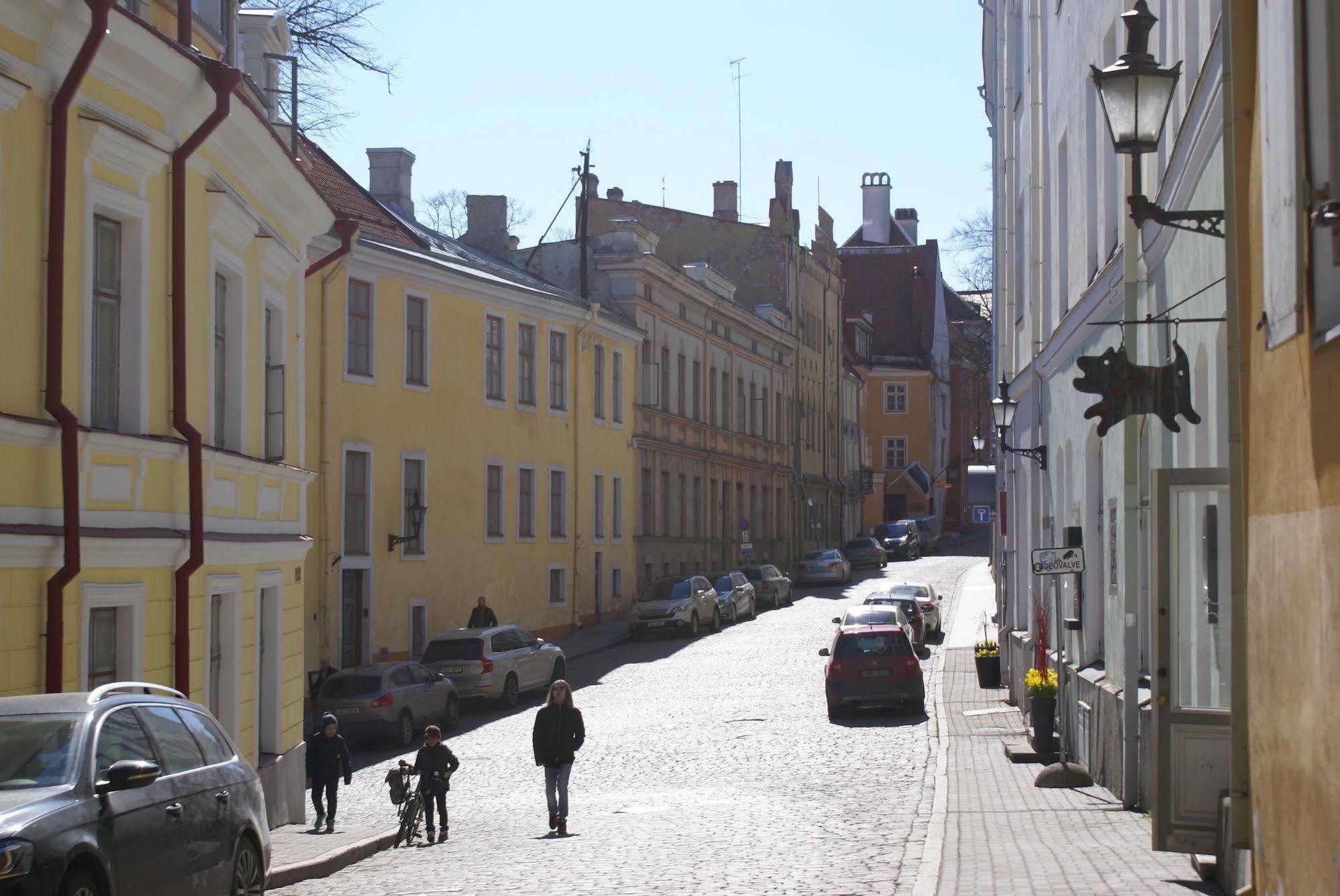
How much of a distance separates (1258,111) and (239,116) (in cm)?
1035

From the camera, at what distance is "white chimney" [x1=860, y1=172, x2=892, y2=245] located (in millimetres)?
95375

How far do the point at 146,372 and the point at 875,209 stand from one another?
84.7 m

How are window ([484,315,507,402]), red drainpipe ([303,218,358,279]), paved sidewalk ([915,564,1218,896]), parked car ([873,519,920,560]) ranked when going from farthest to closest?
parked car ([873,519,920,560]), window ([484,315,507,402]), red drainpipe ([303,218,358,279]), paved sidewalk ([915,564,1218,896])

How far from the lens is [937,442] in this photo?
288ft

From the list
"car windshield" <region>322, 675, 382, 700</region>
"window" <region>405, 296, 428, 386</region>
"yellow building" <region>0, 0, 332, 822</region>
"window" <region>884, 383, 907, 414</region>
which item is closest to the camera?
"yellow building" <region>0, 0, 332, 822</region>

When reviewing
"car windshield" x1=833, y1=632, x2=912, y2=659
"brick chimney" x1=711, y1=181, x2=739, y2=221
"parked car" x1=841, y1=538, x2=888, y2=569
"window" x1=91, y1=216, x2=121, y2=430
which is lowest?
"car windshield" x1=833, y1=632, x2=912, y2=659

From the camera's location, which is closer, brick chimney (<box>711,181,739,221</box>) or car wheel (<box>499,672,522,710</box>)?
car wheel (<box>499,672,522,710</box>)

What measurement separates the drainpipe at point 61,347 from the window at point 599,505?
31198 mm

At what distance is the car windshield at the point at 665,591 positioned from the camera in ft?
133

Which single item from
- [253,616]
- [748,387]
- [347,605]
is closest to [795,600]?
[748,387]

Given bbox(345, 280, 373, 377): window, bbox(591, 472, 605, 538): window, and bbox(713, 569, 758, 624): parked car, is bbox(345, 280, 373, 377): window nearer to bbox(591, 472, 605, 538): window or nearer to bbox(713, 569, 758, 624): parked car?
bbox(591, 472, 605, 538): window

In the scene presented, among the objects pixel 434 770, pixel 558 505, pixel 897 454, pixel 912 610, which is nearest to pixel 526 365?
pixel 558 505

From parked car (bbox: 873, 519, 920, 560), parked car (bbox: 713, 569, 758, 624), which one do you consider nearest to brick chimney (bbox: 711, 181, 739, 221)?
parked car (bbox: 873, 519, 920, 560)

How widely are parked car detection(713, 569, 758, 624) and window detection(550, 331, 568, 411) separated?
6.71 m
